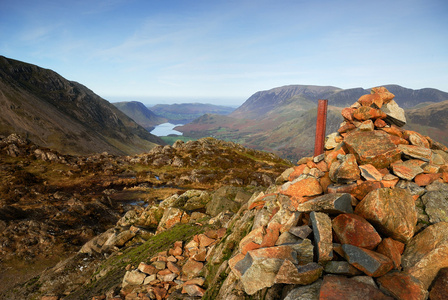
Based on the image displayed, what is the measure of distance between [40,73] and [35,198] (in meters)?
195

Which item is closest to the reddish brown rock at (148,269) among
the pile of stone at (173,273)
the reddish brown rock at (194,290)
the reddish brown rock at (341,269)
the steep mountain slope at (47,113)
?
the pile of stone at (173,273)

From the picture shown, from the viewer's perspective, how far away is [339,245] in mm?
6348

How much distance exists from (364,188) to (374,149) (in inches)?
74.9

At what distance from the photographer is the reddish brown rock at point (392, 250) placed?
603 centimetres

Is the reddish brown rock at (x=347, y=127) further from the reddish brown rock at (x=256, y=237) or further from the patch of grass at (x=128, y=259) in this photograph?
the patch of grass at (x=128, y=259)

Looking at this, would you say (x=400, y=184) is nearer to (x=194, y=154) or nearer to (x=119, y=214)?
(x=119, y=214)

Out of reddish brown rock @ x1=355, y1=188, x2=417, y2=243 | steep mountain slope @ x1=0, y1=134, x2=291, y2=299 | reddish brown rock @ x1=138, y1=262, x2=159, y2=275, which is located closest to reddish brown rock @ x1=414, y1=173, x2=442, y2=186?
reddish brown rock @ x1=355, y1=188, x2=417, y2=243

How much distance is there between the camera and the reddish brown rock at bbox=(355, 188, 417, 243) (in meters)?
6.53

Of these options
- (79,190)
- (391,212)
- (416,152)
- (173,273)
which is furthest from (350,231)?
(79,190)

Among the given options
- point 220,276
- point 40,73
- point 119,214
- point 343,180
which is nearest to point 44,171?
point 119,214

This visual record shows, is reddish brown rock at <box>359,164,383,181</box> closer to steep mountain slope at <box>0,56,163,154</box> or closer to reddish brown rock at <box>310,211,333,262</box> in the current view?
reddish brown rock at <box>310,211,333,262</box>

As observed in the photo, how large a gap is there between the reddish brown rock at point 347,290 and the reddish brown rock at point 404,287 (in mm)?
303

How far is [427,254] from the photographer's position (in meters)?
5.97

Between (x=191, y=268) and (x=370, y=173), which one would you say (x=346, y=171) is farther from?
(x=191, y=268)
